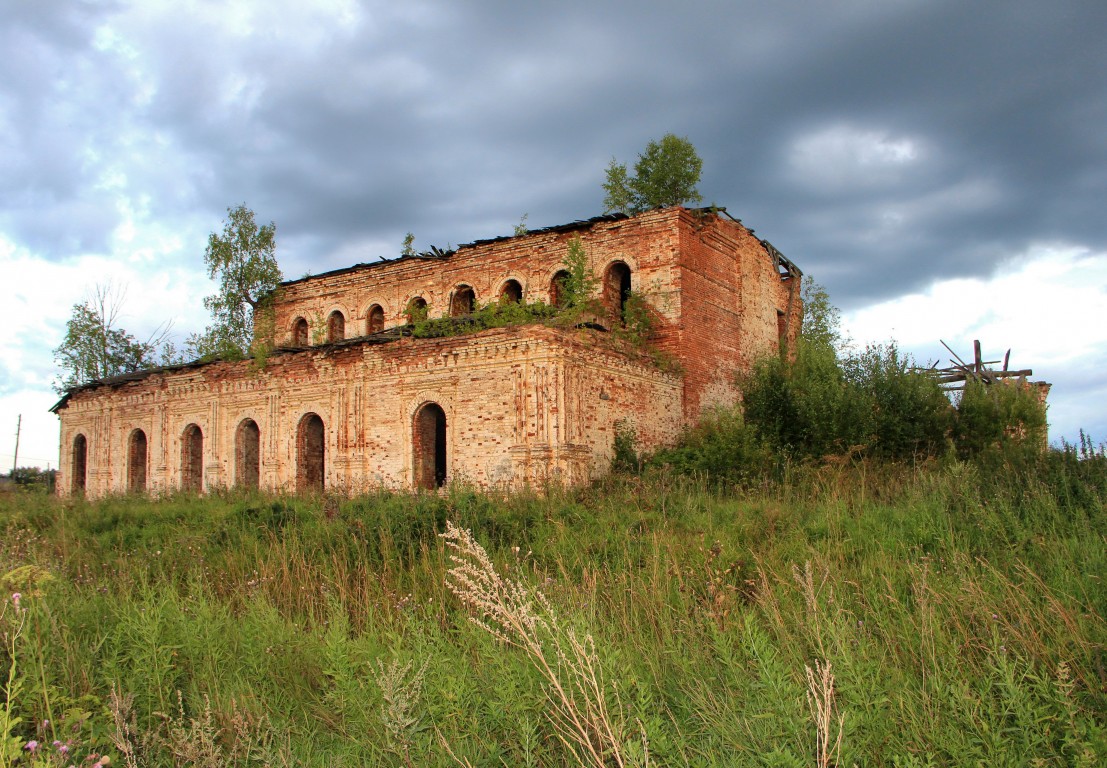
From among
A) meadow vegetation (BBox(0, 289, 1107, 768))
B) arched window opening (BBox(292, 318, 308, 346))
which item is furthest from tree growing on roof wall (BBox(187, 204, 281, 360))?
meadow vegetation (BBox(0, 289, 1107, 768))

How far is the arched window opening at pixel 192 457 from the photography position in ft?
81.0

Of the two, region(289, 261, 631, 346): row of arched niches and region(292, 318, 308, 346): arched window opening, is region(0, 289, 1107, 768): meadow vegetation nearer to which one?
region(289, 261, 631, 346): row of arched niches

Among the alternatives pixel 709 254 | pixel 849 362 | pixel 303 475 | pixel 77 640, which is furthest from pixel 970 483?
pixel 303 475

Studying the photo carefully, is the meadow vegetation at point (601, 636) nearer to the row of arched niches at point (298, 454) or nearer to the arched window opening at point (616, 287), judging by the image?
the row of arched niches at point (298, 454)

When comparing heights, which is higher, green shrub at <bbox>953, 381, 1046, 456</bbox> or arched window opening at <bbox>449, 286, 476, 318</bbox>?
arched window opening at <bbox>449, 286, 476, 318</bbox>

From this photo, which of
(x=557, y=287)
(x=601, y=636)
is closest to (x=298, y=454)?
(x=557, y=287)

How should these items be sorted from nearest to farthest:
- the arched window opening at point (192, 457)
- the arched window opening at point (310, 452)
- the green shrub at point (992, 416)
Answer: the green shrub at point (992, 416)
the arched window opening at point (310, 452)
the arched window opening at point (192, 457)

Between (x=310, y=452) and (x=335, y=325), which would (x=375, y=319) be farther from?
(x=310, y=452)

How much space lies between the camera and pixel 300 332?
98.3 ft

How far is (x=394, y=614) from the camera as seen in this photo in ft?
24.7

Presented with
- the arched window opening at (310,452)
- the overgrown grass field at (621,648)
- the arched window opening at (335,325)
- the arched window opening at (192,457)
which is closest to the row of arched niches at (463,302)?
the arched window opening at (335,325)

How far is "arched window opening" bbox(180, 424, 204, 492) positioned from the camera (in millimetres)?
24703

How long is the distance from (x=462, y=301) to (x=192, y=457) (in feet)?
32.0

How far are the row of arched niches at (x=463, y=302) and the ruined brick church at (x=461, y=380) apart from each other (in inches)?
2.6
